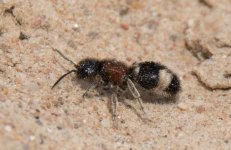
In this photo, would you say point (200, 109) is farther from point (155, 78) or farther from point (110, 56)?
point (110, 56)

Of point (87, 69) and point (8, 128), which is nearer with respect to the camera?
point (8, 128)

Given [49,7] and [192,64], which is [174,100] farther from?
[49,7]

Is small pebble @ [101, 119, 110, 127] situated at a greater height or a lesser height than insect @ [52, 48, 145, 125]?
lesser

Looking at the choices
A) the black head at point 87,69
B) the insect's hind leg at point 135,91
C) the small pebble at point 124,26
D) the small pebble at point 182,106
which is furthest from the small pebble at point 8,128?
the small pebble at point 124,26

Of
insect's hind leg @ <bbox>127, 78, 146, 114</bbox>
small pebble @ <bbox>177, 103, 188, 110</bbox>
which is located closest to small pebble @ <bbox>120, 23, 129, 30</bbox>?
insect's hind leg @ <bbox>127, 78, 146, 114</bbox>

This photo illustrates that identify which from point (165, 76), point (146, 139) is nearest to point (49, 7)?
point (165, 76)

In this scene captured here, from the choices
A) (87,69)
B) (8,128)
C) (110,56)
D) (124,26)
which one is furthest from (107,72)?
(8,128)

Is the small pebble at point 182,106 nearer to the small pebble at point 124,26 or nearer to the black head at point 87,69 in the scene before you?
the black head at point 87,69

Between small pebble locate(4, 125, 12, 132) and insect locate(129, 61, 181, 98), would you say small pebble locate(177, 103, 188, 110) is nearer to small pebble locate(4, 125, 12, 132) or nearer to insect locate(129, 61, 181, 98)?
insect locate(129, 61, 181, 98)
